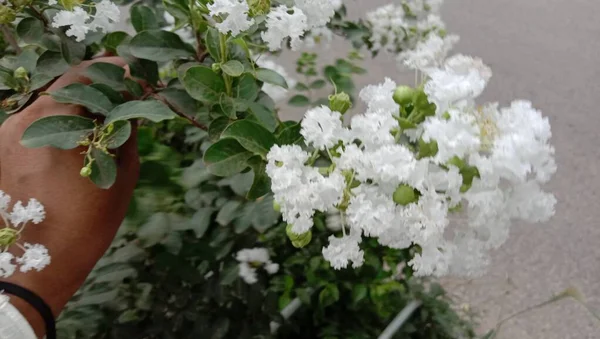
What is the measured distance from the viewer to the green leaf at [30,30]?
587 mm

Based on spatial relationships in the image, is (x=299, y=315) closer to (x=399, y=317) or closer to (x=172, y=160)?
(x=399, y=317)

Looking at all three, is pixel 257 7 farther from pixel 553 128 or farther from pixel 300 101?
pixel 553 128

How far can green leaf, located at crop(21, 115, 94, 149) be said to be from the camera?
0.50m

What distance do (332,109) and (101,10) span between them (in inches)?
10.7

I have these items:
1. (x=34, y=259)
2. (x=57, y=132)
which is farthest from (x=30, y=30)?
(x=34, y=259)

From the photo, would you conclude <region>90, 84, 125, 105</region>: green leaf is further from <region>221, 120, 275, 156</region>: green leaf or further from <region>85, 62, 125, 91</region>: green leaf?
<region>221, 120, 275, 156</region>: green leaf

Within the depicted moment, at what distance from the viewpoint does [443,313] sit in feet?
3.22

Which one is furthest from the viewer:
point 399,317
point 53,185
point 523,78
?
point 523,78

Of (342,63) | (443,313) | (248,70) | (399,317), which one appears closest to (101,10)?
(248,70)

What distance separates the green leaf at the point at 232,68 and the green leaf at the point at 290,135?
0.07m

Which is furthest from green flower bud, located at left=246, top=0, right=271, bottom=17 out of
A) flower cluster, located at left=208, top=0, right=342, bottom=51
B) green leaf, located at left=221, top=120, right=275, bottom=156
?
green leaf, located at left=221, top=120, right=275, bottom=156

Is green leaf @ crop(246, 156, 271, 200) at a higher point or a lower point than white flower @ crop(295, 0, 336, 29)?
lower

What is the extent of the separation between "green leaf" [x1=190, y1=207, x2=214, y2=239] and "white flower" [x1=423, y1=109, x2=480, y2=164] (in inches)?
15.0

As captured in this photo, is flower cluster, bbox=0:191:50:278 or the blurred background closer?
flower cluster, bbox=0:191:50:278
